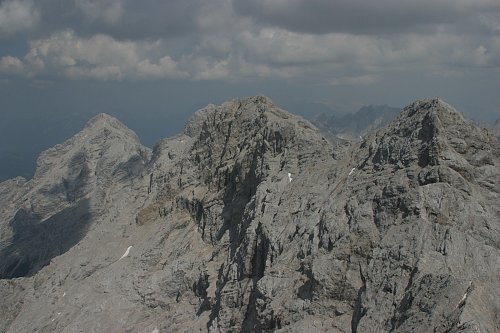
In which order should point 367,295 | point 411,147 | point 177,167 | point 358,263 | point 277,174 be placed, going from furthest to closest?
point 177,167, point 277,174, point 411,147, point 358,263, point 367,295

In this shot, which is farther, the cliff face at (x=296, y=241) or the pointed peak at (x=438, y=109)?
the pointed peak at (x=438, y=109)

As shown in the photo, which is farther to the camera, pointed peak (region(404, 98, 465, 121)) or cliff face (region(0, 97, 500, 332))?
pointed peak (region(404, 98, 465, 121))

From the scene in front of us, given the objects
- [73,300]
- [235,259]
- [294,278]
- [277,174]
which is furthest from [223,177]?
[294,278]

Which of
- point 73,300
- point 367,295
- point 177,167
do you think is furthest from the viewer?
point 177,167

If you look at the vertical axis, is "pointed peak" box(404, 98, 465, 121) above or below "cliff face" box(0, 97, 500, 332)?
above

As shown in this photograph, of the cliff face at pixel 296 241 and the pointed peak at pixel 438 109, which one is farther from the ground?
the pointed peak at pixel 438 109

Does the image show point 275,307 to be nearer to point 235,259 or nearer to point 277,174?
point 235,259

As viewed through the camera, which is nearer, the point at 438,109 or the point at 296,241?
the point at 296,241

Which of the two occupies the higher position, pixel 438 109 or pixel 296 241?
pixel 438 109
